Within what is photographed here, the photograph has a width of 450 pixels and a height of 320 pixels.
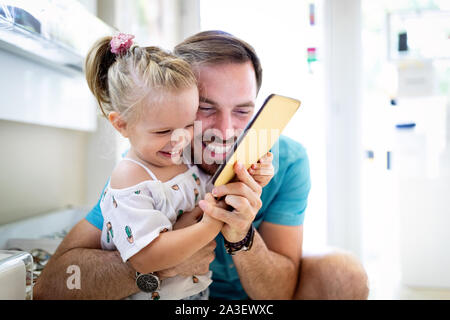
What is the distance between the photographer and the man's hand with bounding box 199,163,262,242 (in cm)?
62

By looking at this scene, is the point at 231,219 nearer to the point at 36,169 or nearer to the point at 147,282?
the point at 147,282

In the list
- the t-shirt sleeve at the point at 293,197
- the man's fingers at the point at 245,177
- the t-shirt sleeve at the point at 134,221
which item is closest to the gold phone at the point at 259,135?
the man's fingers at the point at 245,177

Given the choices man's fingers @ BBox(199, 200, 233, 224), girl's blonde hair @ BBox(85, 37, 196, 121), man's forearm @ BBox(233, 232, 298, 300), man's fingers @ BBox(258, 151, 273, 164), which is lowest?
man's forearm @ BBox(233, 232, 298, 300)

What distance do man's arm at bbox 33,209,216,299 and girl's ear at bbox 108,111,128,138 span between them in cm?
18

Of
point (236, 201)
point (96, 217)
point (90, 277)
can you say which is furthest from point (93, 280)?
point (236, 201)

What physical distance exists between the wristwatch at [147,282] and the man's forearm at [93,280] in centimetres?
3

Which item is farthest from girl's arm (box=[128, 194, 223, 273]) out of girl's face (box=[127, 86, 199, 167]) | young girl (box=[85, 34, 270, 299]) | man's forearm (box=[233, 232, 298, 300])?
man's forearm (box=[233, 232, 298, 300])

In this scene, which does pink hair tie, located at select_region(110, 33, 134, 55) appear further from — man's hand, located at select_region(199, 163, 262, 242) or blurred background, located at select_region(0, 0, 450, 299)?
man's hand, located at select_region(199, 163, 262, 242)

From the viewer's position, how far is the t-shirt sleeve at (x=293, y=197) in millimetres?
971

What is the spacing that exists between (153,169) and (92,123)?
0.87 feet

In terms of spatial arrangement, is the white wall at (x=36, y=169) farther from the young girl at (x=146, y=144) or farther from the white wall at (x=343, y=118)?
the white wall at (x=343, y=118)

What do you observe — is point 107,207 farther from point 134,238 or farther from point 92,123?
point 92,123

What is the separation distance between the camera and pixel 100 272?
0.73 meters
